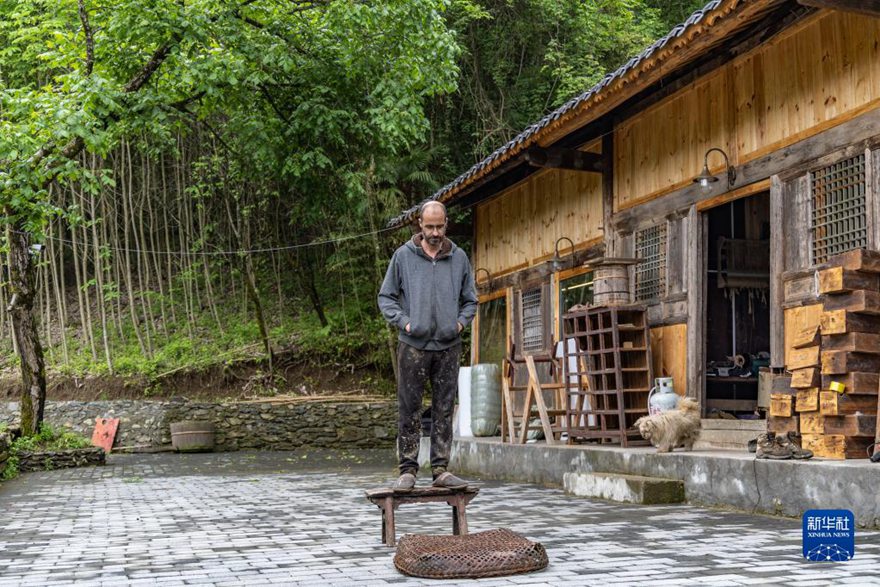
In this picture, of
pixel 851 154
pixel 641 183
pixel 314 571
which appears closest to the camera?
pixel 314 571

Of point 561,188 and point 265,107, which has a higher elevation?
point 265,107

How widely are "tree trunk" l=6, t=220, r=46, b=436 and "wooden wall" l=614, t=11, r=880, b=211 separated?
9.53 meters

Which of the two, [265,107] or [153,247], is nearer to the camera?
[265,107]

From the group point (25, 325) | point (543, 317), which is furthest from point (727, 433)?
point (25, 325)

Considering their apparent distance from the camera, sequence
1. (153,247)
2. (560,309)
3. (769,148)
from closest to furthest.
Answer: (769,148)
(560,309)
(153,247)

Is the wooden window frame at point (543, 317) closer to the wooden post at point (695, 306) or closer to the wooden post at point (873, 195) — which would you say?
the wooden post at point (695, 306)

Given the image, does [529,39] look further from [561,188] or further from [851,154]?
[851,154]

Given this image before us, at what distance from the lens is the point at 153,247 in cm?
2484

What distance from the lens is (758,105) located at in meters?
8.60

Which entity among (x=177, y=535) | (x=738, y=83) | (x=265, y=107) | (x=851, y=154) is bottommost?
(x=177, y=535)

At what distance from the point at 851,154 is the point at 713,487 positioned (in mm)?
2716

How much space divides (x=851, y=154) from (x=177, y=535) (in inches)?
219

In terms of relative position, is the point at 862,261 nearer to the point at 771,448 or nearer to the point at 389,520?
the point at 771,448

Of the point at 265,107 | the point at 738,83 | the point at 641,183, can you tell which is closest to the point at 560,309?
the point at 641,183
